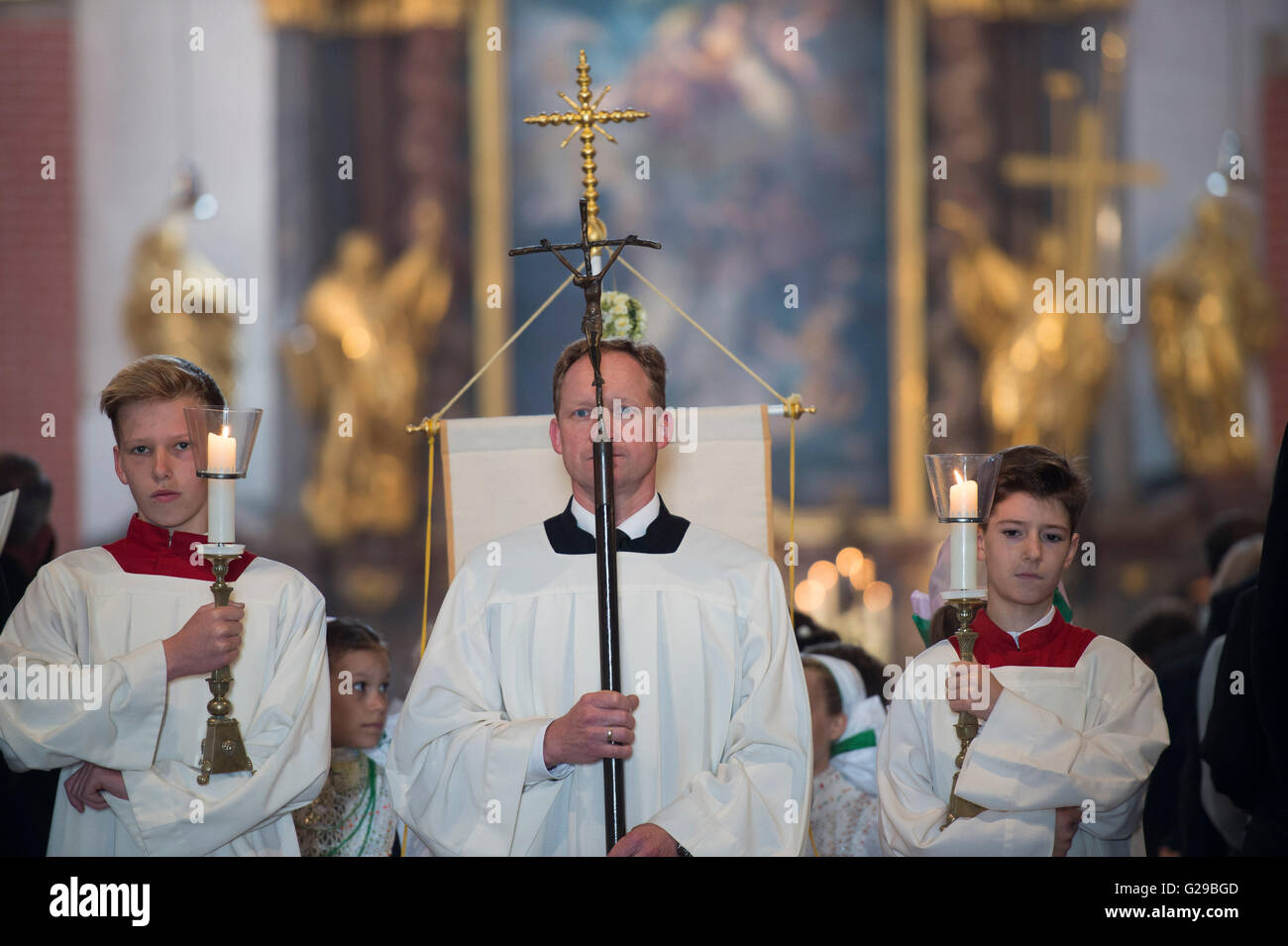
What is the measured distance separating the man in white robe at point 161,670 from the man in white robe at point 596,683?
291 millimetres

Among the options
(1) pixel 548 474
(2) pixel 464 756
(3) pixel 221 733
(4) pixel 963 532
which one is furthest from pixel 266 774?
(4) pixel 963 532

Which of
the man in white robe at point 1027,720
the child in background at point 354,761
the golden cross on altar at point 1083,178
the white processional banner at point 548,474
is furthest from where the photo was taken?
the golden cross on altar at point 1083,178

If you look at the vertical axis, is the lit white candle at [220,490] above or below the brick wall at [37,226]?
below

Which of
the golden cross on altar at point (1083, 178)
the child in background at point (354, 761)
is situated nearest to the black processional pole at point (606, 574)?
the child in background at point (354, 761)

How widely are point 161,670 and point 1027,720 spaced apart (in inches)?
73.1

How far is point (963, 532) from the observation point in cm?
304

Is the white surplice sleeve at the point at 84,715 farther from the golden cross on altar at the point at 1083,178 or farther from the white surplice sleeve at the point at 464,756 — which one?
the golden cross on altar at the point at 1083,178

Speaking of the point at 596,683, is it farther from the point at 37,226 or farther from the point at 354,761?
the point at 37,226

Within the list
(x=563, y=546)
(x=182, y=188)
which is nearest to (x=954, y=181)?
(x=182, y=188)

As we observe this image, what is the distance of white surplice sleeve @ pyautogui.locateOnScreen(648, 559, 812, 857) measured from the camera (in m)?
Result: 3.04

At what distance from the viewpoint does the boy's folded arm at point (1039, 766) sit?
310 cm

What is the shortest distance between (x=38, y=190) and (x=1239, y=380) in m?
9.81
